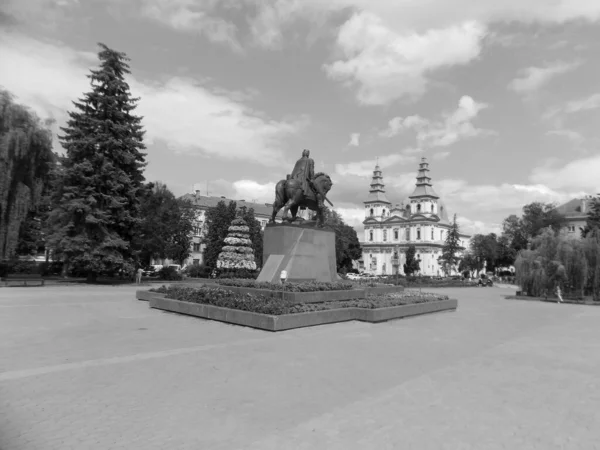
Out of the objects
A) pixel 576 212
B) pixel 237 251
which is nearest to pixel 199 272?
pixel 237 251

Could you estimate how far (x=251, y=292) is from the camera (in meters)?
15.8

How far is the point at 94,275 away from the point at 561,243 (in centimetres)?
3259

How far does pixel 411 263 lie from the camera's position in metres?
98.8

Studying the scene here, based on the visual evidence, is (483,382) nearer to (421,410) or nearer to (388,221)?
(421,410)

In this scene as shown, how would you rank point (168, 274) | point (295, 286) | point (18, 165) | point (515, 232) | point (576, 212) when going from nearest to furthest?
point (295, 286), point (18, 165), point (168, 274), point (515, 232), point (576, 212)

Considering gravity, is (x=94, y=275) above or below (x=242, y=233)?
below

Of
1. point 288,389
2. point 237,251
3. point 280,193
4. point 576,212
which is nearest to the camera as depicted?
point 288,389

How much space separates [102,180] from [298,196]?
18.8 m

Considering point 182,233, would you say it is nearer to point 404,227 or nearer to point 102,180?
A: point 102,180

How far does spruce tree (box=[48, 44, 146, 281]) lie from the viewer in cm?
2970

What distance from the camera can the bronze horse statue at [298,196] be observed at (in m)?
18.6

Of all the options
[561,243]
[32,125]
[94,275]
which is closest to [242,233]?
[94,275]

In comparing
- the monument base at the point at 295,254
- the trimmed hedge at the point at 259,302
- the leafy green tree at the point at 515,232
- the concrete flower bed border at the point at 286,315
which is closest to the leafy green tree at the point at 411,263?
the leafy green tree at the point at 515,232

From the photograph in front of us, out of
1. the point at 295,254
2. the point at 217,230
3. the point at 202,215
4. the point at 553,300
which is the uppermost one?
the point at 202,215
